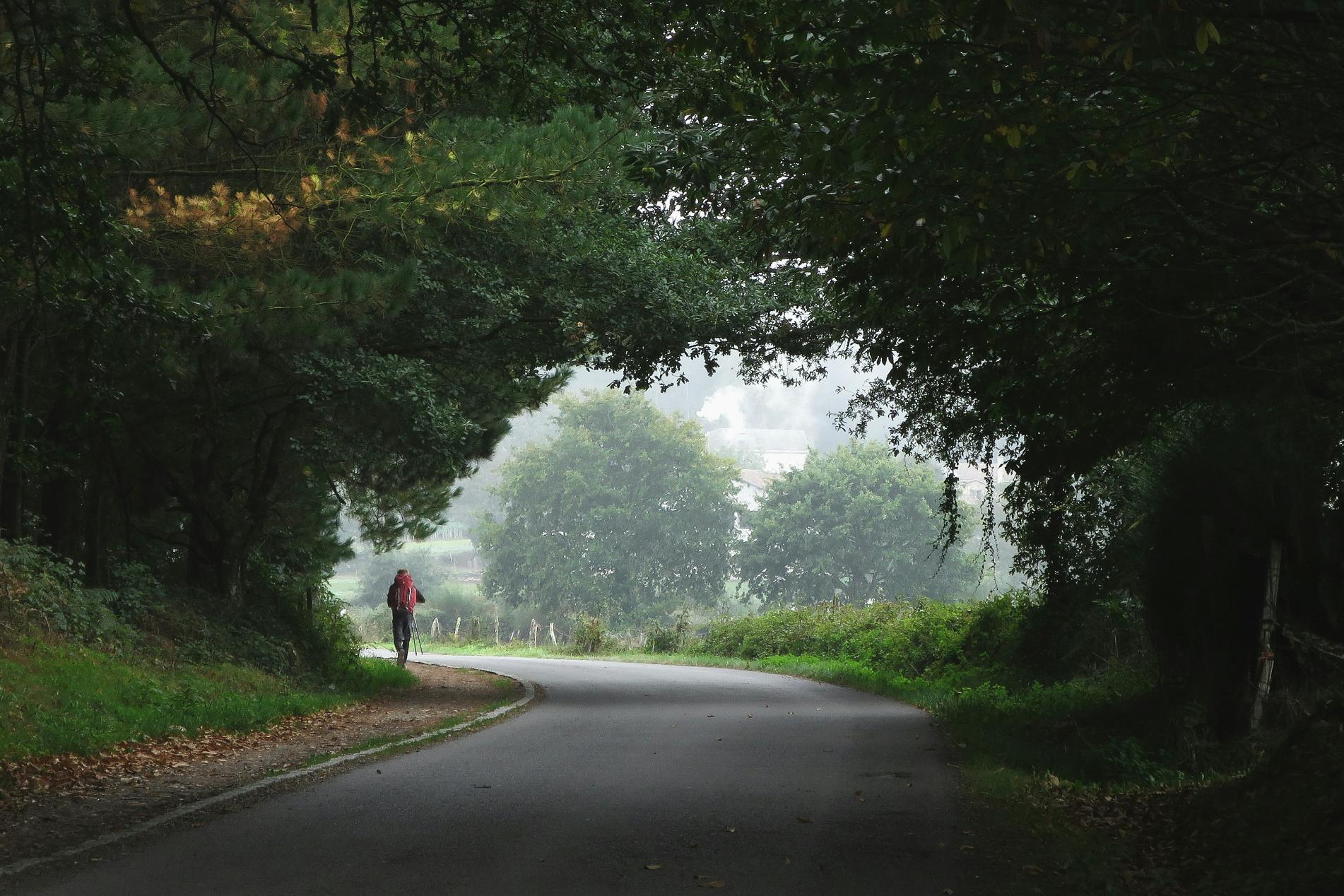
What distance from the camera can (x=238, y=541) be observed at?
19344 mm

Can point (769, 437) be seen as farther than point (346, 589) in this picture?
Yes

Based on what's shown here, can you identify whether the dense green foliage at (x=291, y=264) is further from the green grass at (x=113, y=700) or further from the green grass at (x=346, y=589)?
the green grass at (x=346, y=589)

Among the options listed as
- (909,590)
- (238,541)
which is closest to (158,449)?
(238,541)

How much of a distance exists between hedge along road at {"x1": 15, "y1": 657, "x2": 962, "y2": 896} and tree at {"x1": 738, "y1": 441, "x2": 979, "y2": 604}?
4665 cm

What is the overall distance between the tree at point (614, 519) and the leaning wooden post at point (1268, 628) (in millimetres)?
53542

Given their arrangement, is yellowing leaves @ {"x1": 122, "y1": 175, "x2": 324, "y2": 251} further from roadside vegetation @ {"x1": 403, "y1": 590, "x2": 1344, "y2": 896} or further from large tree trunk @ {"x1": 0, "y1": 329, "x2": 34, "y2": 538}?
roadside vegetation @ {"x1": 403, "y1": 590, "x2": 1344, "y2": 896}

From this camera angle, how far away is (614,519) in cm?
6462

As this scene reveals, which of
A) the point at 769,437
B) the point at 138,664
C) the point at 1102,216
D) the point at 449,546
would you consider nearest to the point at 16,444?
the point at 138,664

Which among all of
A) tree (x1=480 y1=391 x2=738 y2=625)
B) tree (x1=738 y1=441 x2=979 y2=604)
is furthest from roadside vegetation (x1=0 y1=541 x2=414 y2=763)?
tree (x1=480 y1=391 x2=738 y2=625)

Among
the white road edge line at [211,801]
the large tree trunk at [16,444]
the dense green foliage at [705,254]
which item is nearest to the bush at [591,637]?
the dense green foliage at [705,254]

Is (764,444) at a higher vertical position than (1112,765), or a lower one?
higher

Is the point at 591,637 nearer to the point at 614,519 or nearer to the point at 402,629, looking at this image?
the point at 402,629

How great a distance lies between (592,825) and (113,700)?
6.83 metres

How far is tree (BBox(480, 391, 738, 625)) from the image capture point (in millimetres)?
64125
